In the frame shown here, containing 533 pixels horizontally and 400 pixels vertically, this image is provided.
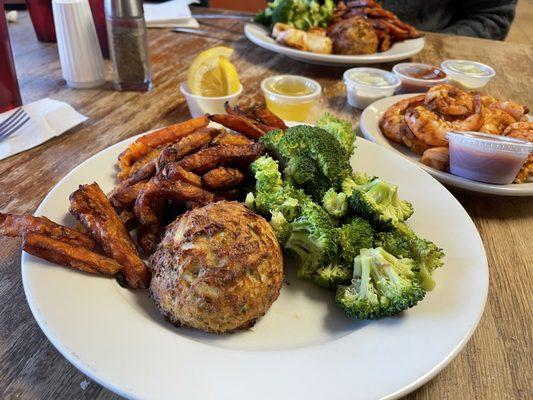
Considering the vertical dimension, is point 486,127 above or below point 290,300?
above

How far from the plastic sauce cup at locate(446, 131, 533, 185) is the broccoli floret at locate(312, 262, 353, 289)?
0.83 metres

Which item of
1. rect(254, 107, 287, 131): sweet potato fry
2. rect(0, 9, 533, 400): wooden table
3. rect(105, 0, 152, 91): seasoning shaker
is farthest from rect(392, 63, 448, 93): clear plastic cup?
rect(105, 0, 152, 91): seasoning shaker

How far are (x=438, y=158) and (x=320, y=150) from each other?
0.69 metres

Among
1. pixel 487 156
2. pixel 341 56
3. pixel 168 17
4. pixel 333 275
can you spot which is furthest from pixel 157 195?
pixel 168 17

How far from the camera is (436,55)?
357cm

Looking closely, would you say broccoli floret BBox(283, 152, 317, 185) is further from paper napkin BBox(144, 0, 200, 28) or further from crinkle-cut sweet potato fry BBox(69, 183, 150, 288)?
paper napkin BBox(144, 0, 200, 28)

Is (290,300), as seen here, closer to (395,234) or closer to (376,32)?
(395,234)

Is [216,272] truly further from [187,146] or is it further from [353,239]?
[187,146]

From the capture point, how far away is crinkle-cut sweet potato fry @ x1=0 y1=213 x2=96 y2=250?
3.84 feet

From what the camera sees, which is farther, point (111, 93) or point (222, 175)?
point (111, 93)

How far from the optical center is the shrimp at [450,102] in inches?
85.1

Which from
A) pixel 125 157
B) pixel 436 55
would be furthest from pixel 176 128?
pixel 436 55

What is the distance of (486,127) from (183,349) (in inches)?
70.6

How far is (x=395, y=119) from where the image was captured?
83.5 inches
